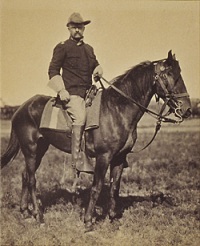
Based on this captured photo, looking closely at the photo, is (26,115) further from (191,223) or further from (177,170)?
(191,223)

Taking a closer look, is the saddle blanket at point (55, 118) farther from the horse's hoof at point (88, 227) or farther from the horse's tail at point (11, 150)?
the horse's hoof at point (88, 227)

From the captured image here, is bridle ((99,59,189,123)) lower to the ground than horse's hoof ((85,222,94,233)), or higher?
higher

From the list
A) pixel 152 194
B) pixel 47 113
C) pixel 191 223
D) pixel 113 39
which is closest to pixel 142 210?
pixel 152 194

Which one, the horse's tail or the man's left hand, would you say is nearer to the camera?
the man's left hand

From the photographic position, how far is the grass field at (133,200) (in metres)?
2.51

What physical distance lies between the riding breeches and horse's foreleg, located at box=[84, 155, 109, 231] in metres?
0.25

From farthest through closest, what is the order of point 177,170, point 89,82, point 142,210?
point 177,170, point 142,210, point 89,82

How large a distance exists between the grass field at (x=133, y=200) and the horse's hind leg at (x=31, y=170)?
4 cm

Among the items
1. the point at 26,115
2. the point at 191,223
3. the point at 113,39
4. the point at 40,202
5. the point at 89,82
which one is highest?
the point at 113,39

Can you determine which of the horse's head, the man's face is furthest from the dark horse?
the man's face

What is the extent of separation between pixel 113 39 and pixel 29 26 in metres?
0.53

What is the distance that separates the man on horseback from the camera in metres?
2.41

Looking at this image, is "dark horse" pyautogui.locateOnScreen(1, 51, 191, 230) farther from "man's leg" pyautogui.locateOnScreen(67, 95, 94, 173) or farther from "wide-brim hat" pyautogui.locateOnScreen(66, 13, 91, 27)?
"wide-brim hat" pyautogui.locateOnScreen(66, 13, 91, 27)

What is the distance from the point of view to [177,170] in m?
2.81
